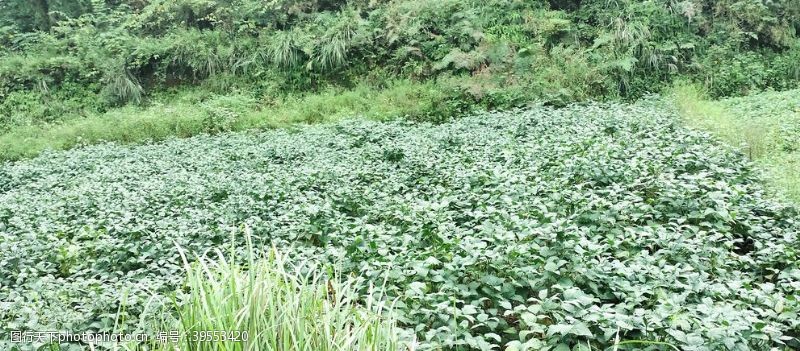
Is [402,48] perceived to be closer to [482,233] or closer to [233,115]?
[233,115]

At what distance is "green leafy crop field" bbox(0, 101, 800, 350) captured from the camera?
2824 millimetres

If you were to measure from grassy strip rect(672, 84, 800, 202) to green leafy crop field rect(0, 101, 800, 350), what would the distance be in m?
0.27

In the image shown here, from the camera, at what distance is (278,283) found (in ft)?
8.65

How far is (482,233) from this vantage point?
155 inches

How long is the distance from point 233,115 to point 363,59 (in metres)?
3.70

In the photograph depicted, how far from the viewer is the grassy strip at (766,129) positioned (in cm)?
511

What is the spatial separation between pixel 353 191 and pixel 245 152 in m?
3.71

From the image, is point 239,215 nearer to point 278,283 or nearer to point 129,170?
point 278,283

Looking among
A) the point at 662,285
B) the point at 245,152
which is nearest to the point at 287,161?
the point at 245,152

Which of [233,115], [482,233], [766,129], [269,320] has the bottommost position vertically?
[233,115]

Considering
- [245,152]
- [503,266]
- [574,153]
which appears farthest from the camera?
[245,152]

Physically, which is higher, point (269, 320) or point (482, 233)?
point (269, 320)

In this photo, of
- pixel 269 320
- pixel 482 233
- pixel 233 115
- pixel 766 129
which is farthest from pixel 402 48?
pixel 269 320

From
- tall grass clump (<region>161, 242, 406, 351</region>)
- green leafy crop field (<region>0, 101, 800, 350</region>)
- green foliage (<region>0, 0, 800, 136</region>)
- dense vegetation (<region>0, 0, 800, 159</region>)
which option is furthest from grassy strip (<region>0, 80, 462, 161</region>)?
tall grass clump (<region>161, 242, 406, 351</region>)
